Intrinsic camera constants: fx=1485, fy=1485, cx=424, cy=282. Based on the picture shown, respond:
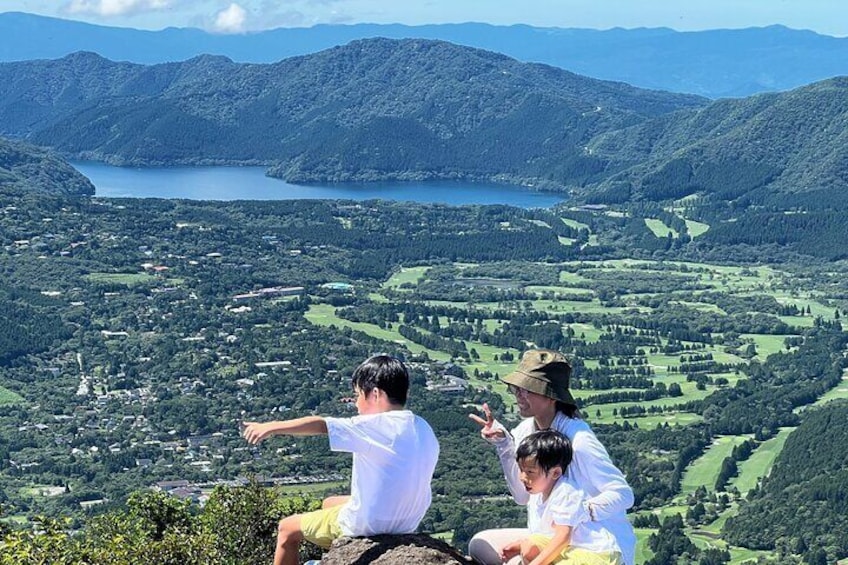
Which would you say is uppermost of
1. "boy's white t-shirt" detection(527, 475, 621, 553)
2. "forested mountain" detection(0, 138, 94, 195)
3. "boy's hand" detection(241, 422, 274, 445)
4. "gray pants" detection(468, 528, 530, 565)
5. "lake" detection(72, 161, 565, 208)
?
"boy's hand" detection(241, 422, 274, 445)

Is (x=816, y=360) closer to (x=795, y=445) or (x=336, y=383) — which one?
(x=795, y=445)

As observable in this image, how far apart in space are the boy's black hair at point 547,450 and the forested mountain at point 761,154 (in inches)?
5715

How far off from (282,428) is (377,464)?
4.09 feet

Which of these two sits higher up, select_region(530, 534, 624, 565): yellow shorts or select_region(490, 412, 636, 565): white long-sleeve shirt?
select_region(490, 412, 636, 565): white long-sleeve shirt

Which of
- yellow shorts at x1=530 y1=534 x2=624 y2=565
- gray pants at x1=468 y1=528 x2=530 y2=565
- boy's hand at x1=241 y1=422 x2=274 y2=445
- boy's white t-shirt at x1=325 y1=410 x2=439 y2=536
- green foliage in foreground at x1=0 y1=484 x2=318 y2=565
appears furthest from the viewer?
green foliage in foreground at x1=0 y1=484 x2=318 y2=565

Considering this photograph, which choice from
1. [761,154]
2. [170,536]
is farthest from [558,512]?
[761,154]

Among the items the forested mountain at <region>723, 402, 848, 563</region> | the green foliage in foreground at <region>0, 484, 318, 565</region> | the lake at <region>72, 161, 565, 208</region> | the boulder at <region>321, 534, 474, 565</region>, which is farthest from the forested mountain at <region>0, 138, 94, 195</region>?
the boulder at <region>321, 534, 474, 565</region>

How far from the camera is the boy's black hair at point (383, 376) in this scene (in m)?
11.3

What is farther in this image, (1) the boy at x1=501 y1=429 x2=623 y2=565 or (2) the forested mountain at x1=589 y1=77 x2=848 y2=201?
(2) the forested mountain at x1=589 y1=77 x2=848 y2=201

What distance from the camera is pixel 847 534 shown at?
44906mm

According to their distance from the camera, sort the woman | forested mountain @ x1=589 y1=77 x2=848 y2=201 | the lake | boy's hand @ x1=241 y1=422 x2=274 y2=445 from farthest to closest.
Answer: the lake
forested mountain @ x1=589 y1=77 x2=848 y2=201
the woman
boy's hand @ x1=241 y1=422 x2=274 y2=445

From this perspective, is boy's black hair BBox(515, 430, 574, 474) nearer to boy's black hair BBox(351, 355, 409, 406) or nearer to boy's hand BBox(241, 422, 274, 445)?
boy's black hair BBox(351, 355, 409, 406)

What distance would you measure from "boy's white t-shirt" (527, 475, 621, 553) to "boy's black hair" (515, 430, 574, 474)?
0.19 metres

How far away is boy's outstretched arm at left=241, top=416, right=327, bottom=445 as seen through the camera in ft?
33.8
